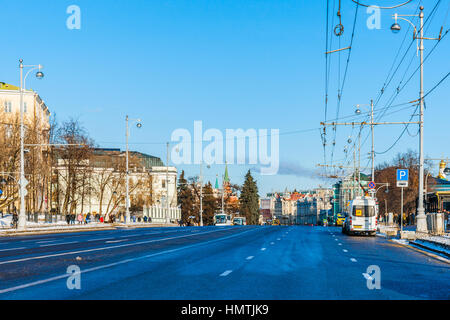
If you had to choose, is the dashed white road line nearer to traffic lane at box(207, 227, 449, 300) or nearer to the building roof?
traffic lane at box(207, 227, 449, 300)

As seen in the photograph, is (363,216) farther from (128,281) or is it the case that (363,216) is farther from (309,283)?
(128,281)

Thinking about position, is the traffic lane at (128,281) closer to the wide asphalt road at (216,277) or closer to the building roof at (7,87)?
the wide asphalt road at (216,277)

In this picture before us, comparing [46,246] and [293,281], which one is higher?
[293,281]

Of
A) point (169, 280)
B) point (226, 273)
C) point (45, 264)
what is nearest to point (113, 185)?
point (45, 264)

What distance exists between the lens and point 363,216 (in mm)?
46469

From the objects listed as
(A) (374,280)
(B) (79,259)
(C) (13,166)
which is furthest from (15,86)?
(A) (374,280)

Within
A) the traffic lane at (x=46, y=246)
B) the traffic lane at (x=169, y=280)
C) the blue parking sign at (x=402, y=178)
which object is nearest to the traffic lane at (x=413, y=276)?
the traffic lane at (x=169, y=280)

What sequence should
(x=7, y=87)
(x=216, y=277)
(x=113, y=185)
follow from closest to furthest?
(x=216, y=277), (x=113, y=185), (x=7, y=87)

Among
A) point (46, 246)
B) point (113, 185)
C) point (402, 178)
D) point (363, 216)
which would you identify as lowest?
point (46, 246)

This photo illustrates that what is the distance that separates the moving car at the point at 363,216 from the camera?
46375 millimetres

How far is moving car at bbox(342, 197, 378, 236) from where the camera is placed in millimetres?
46375

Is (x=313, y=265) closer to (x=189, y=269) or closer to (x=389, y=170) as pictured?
(x=189, y=269)

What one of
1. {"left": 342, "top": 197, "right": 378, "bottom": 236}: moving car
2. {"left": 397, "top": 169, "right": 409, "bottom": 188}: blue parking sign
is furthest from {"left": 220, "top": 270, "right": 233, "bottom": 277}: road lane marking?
{"left": 342, "top": 197, "right": 378, "bottom": 236}: moving car

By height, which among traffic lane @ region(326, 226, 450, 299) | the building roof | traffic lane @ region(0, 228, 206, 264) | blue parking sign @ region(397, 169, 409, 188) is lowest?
traffic lane @ region(0, 228, 206, 264)
